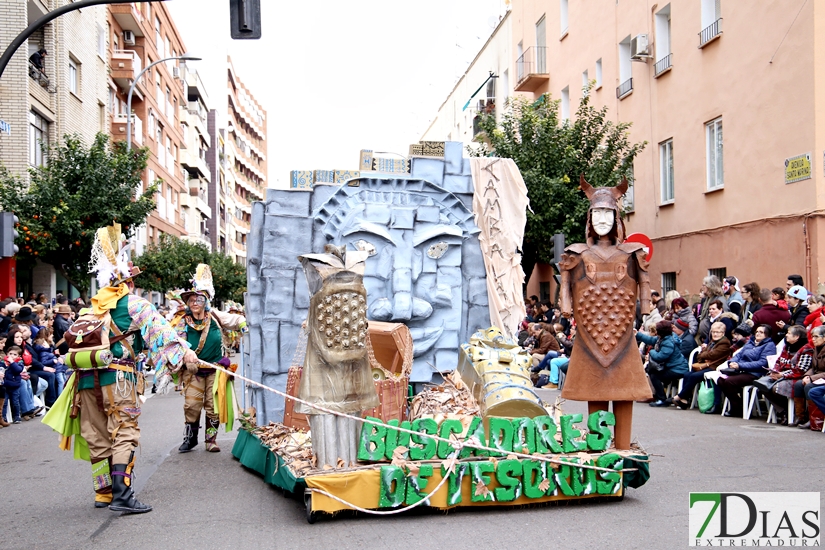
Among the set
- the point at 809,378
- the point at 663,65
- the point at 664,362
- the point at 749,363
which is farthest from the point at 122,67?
the point at 809,378

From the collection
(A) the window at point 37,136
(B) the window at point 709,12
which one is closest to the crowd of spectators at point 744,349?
(B) the window at point 709,12

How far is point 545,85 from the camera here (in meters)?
28.8

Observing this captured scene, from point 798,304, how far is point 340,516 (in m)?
8.39

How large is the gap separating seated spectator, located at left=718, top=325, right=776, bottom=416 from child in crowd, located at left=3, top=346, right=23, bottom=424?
10455 millimetres

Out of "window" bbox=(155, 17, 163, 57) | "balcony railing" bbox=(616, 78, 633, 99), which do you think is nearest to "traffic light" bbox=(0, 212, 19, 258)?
"balcony railing" bbox=(616, 78, 633, 99)

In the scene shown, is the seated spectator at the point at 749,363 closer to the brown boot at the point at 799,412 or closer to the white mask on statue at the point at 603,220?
the brown boot at the point at 799,412

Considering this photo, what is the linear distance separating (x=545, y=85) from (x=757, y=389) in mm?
18894

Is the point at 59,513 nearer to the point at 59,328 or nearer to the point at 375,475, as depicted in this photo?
the point at 375,475

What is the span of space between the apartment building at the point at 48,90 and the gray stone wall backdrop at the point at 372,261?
12777mm

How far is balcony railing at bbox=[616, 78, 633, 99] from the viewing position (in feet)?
70.9

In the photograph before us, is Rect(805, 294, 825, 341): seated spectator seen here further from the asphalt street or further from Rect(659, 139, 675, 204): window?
Rect(659, 139, 675, 204): window

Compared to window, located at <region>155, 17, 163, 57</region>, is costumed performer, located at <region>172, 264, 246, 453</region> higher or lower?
lower

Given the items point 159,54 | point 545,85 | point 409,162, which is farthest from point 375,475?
point 159,54

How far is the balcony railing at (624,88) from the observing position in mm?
21609
